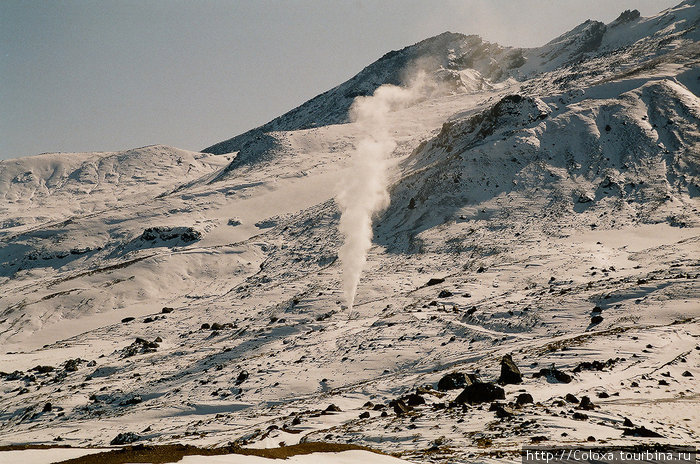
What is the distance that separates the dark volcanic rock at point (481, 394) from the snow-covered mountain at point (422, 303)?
11cm

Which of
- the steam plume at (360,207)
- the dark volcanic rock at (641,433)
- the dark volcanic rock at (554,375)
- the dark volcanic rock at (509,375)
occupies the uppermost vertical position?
the steam plume at (360,207)

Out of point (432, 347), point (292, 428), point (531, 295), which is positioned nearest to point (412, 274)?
point (531, 295)

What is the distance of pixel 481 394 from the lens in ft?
85.7

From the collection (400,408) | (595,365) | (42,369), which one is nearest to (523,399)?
(400,408)

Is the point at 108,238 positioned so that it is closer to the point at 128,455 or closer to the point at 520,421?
the point at 128,455

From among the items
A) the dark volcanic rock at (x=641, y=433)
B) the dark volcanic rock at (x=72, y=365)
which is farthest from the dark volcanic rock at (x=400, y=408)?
Result: the dark volcanic rock at (x=72, y=365)

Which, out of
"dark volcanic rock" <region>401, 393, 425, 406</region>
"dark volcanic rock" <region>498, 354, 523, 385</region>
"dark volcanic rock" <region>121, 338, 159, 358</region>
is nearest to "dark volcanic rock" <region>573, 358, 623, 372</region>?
"dark volcanic rock" <region>498, 354, 523, 385</region>

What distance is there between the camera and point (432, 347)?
3988 cm

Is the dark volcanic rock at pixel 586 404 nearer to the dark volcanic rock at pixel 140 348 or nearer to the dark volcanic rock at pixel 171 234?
the dark volcanic rock at pixel 140 348

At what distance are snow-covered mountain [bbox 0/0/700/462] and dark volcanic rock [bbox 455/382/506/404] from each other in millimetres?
110

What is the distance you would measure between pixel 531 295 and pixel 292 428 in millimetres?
30178

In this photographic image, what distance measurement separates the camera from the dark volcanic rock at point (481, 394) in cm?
2589

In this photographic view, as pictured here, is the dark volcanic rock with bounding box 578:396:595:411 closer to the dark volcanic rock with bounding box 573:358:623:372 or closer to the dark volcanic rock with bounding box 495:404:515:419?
the dark volcanic rock with bounding box 495:404:515:419

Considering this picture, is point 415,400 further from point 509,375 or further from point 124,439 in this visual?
point 124,439
